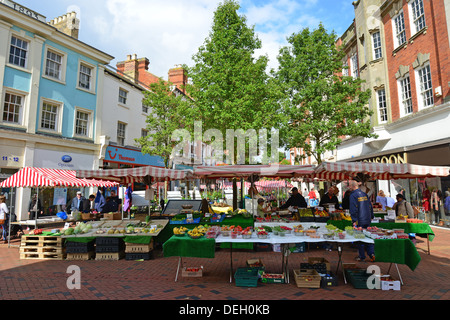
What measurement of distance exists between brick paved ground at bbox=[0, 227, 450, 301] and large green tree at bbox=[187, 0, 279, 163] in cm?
882

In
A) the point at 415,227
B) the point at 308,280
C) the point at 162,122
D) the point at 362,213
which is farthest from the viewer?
the point at 162,122

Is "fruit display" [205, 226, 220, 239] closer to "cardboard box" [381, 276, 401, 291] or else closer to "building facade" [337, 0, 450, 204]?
"cardboard box" [381, 276, 401, 291]

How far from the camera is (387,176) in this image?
11.1 metres

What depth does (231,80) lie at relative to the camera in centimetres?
1534

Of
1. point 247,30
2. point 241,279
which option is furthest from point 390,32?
point 241,279

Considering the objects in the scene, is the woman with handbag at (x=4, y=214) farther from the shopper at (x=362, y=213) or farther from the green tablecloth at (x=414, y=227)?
the green tablecloth at (x=414, y=227)

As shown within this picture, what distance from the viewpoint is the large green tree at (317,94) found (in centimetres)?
1639

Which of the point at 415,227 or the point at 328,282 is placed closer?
the point at 328,282

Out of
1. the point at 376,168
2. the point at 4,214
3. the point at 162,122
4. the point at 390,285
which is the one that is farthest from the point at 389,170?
the point at 162,122

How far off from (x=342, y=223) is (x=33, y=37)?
19772mm

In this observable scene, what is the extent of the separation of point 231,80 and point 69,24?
14353 mm

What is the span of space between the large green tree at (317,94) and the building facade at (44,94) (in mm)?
13763

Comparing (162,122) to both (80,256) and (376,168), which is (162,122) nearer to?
(80,256)

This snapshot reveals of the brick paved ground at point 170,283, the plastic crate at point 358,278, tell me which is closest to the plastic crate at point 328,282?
the brick paved ground at point 170,283
